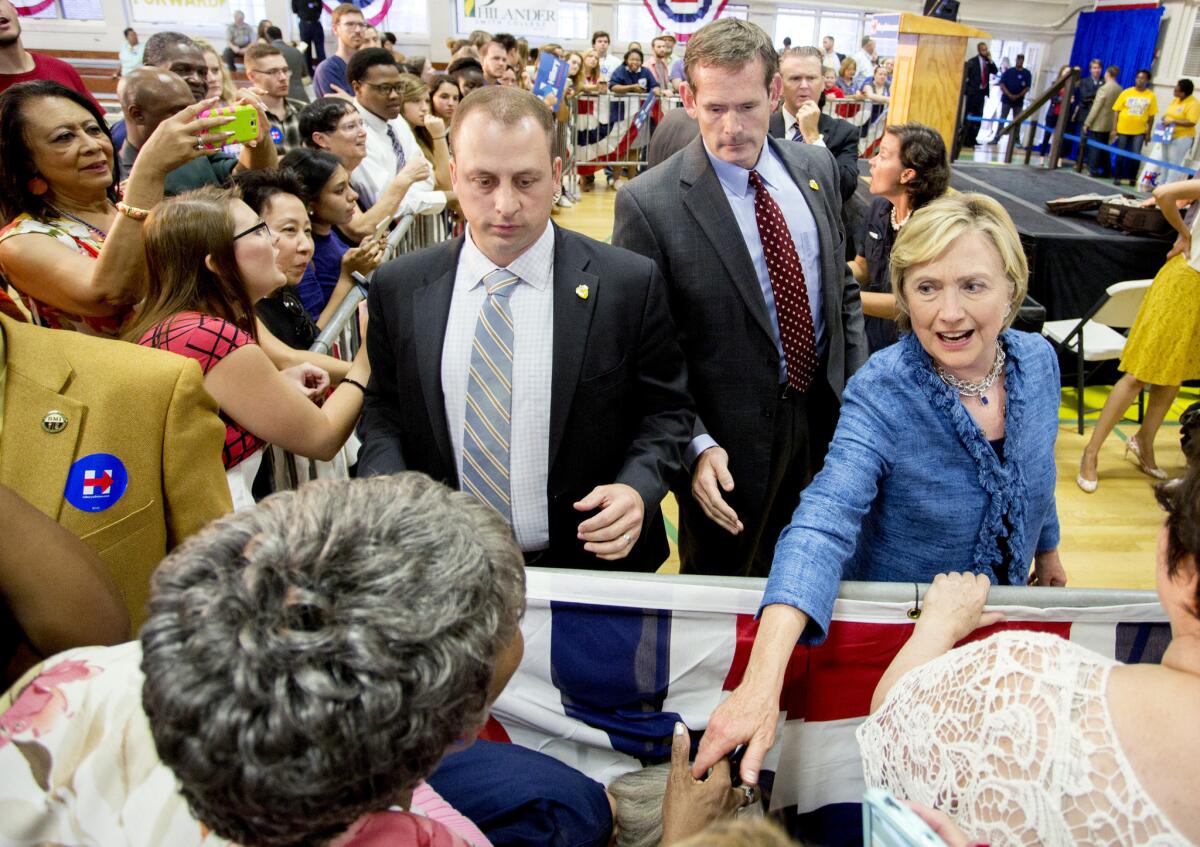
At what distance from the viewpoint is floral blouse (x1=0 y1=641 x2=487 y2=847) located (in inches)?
32.5

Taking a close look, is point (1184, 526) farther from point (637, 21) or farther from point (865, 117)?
point (637, 21)

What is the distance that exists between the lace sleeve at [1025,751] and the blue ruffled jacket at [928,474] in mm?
478

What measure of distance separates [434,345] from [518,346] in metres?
0.18

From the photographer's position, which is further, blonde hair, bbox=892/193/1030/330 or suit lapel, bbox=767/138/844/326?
suit lapel, bbox=767/138/844/326

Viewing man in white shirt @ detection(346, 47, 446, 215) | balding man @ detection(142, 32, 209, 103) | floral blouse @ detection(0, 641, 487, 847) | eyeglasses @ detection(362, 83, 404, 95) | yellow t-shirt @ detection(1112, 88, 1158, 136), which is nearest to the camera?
Answer: floral blouse @ detection(0, 641, 487, 847)

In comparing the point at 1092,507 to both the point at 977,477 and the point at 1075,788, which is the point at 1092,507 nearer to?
the point at 977,477

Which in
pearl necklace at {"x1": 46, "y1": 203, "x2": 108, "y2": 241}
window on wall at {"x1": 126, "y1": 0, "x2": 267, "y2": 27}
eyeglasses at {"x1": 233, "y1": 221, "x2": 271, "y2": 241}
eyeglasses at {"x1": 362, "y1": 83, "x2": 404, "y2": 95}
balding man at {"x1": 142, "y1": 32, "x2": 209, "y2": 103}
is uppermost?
window on wall at {"x1": 126, "y1": 0, "x2": 267, "y2": 27}

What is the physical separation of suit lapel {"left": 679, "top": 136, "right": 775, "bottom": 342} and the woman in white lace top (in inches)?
54.7

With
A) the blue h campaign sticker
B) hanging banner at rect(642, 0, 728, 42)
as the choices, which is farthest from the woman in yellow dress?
hanging banner at rect(642, 0, 728, 42)

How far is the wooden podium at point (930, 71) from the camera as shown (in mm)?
4848

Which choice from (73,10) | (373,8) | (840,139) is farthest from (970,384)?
(73,10)

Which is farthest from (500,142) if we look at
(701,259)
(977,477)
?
(977,477)

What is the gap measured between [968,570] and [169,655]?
1.49 metres

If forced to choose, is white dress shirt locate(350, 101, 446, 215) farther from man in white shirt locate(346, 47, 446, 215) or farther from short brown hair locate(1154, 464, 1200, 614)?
short brown hair locate(1154, 464, 1200, 614)
